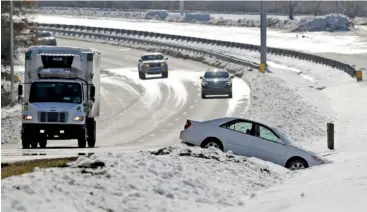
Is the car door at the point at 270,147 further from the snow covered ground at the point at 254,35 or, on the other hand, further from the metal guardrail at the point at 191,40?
the snow covered ground at the point at 254,35

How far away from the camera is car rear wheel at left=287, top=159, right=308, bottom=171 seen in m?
22.3

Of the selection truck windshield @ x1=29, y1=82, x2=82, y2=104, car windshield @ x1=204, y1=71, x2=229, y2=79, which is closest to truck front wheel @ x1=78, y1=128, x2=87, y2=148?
truck windshield @ x1=29, y1=82, x2=82, y2=104

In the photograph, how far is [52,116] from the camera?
27609mm

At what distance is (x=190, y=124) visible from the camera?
23547 millimetres

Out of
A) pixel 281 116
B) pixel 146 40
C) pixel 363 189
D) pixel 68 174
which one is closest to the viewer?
pixel 68 174

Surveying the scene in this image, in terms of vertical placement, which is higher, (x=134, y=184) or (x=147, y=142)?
(x=134, y=184)

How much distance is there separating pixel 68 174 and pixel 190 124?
909cm

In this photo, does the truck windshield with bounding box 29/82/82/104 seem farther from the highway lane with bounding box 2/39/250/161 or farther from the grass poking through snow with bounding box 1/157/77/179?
the grass poking through snow with bounding box 1/157/77/179

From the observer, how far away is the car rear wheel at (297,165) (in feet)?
73.2

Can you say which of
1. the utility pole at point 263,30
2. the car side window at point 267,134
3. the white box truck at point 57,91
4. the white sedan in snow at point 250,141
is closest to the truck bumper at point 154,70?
the utility pole at point 263,30

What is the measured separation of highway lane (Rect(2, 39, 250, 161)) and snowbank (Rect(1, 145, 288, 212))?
9.44m

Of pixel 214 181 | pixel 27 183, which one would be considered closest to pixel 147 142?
pixel 214 181

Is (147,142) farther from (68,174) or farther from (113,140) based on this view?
(68,174)

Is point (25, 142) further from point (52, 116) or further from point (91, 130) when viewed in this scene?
point (91, 130)
